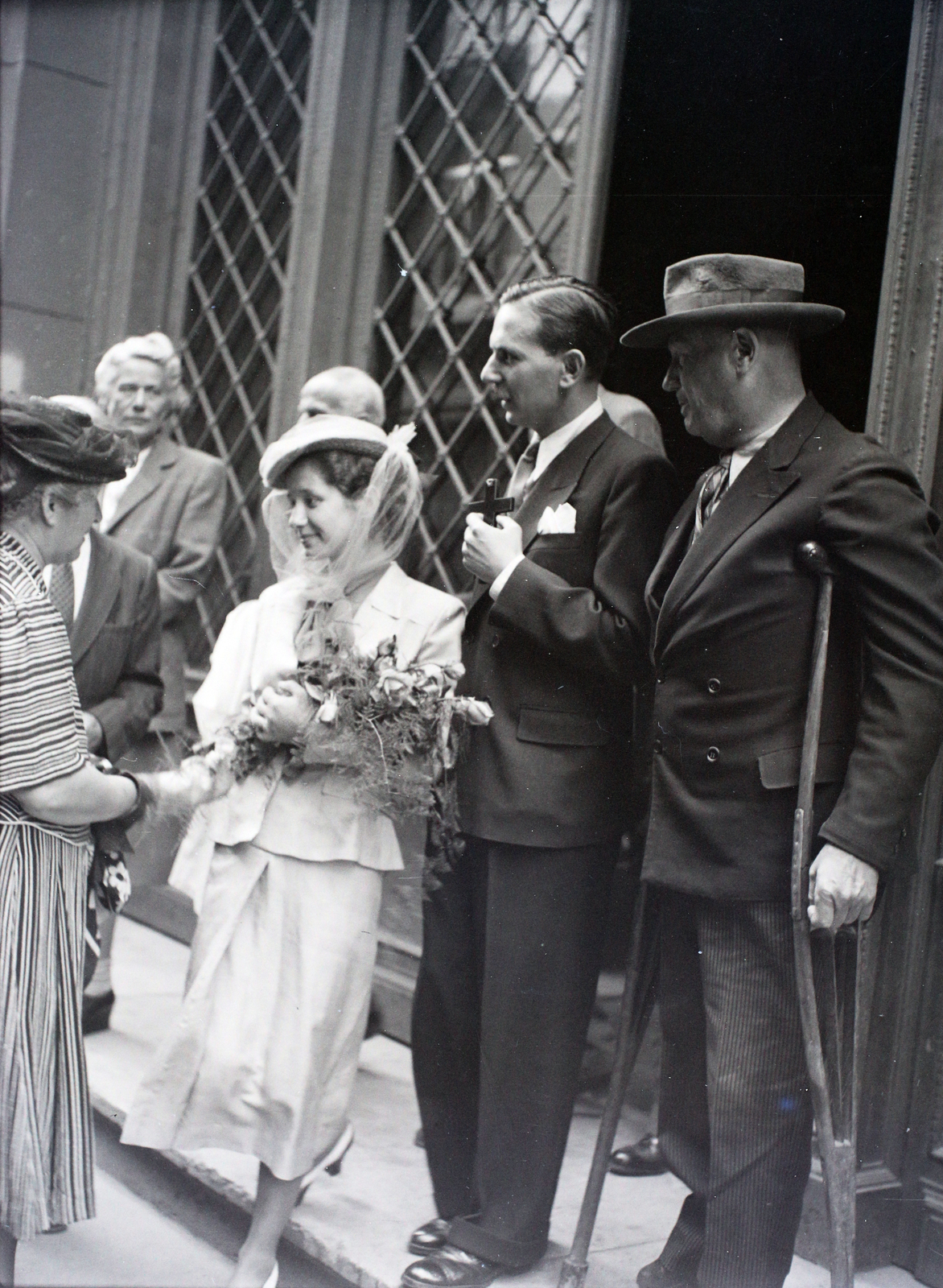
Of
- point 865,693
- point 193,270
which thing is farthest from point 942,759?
point 193,270

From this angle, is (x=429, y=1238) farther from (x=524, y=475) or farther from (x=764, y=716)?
(x=524, y=475)

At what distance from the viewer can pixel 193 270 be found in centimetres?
586

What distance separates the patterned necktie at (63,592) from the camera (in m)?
3.53

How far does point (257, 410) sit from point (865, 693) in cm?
358

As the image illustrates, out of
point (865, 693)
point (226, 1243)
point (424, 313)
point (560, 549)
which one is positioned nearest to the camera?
point (865, 693)

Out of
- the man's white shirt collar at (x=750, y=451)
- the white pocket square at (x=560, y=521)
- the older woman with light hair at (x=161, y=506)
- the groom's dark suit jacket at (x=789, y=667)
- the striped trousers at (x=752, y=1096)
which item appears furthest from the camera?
the older woman with light hair at (x=161, y=506)

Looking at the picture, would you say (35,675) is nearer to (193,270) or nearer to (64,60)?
(193,270)

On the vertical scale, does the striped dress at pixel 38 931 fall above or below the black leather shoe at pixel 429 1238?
above

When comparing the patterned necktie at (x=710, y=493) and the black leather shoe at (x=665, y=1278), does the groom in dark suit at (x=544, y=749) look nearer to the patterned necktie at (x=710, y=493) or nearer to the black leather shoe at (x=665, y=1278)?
the patterned necktie at (x=710, y=493)

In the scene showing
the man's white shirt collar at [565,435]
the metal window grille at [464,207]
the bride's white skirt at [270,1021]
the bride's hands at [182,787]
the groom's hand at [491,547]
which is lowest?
the bride's white skirt at [270,1021]

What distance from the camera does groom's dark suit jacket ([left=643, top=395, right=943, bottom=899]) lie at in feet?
8.11

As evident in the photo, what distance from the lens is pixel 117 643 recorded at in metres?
3.65

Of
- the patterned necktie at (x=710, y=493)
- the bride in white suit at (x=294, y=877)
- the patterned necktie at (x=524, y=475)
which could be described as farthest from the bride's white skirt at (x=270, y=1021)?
the patterned necktie at (x=710, y=493)

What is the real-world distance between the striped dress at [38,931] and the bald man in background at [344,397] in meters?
1.74
